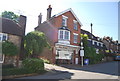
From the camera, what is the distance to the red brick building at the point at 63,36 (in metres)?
23.4

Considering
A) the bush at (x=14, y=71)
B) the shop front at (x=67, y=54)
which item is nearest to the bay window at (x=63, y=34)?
the shop front at (x=67, y=54)

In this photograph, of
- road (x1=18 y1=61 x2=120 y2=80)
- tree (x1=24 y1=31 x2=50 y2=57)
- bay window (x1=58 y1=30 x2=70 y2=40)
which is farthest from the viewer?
bay window (x1=58 y1=30 x2=70 y2=40)

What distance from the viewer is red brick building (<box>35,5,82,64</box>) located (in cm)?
2342

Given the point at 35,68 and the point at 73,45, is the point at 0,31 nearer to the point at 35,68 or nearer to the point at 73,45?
the point at 35,68

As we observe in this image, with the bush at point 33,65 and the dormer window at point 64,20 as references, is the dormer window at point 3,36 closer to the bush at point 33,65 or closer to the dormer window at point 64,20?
the bush at point 33,65

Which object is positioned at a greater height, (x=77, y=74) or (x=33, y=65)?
(x=33, y=65)

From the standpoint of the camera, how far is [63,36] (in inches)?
951

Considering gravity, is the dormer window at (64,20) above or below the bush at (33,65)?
above

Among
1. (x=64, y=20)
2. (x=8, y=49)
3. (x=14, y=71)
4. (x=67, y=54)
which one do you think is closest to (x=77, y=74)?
(x=14, y=71)

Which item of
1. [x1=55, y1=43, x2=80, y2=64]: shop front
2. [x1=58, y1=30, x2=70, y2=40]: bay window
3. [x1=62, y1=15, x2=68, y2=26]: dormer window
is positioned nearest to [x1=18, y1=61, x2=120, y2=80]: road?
[x1=55, y1=43, x2=80, y2=64]: shop front

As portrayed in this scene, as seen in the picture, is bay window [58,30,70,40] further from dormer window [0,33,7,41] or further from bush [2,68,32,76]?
bush [2,68,32,76]

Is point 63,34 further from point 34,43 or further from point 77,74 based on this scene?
point 77,74

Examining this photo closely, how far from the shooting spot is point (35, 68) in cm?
1320

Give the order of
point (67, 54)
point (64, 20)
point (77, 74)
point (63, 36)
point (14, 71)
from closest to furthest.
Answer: point (14, 71) < point (77, 74) < point (63, 36) < point (67, 54) < point (64, 20)
